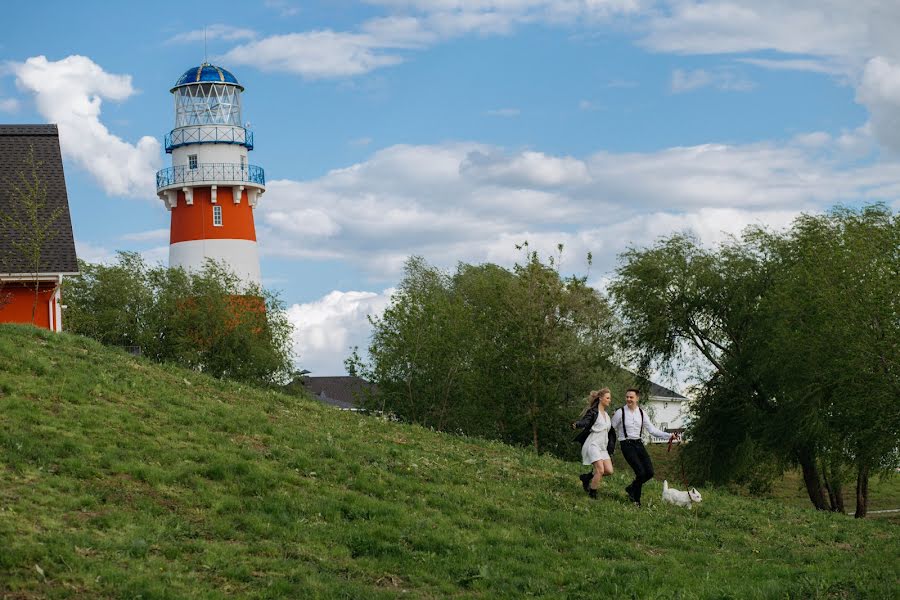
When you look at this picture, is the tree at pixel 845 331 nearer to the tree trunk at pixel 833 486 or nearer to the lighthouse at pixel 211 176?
the tree trunk at pixel 833 486

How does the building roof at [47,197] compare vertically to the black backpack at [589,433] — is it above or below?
above

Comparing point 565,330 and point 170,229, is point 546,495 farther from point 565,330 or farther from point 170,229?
point 170,229

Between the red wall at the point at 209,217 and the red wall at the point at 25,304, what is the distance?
23300mm

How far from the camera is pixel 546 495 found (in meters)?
21.5

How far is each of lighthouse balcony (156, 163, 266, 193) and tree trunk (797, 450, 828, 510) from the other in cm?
3206

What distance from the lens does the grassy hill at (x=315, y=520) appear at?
48.9ft

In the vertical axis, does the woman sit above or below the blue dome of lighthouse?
below

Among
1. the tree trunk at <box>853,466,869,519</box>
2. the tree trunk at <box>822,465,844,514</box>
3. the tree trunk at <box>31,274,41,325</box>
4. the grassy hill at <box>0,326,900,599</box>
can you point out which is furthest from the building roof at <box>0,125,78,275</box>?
the tree trunk at <box>853,466,869,519</box>

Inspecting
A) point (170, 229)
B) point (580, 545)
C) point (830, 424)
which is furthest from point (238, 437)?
point (170, 229)

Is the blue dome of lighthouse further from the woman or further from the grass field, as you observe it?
the woman

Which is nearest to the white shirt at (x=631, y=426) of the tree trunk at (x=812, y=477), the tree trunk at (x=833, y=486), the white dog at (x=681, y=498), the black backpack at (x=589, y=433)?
the black backpack at (x=589, y=433)

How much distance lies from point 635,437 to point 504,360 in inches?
1420

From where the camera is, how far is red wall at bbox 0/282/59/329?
Result: 3716 cm

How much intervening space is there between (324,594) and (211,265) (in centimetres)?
4782
